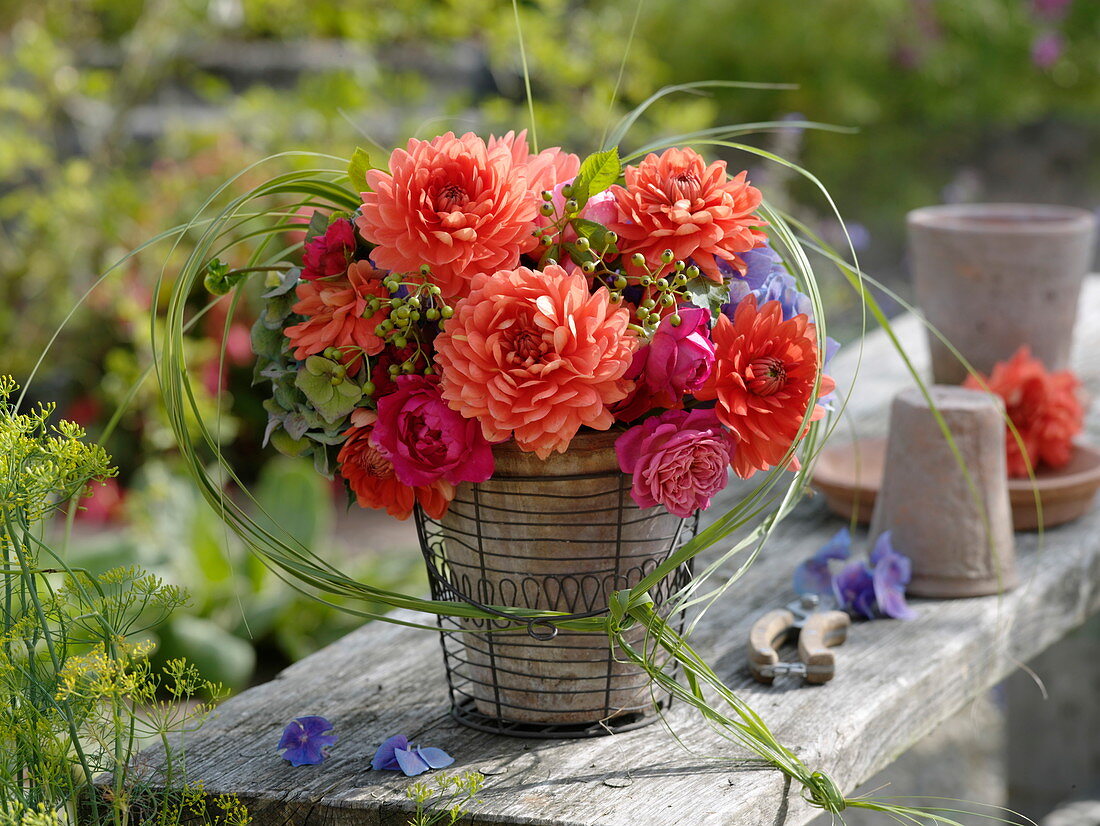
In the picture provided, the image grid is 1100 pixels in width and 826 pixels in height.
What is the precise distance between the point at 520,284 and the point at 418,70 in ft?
15.1

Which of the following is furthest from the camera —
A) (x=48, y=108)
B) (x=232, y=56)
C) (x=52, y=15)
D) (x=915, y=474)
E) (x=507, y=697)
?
(x=232, y=56)

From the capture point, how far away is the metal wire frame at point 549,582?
986 millimetres

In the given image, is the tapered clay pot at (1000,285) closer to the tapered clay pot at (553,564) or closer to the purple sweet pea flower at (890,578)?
the purple sweet pea flower at (890,578)

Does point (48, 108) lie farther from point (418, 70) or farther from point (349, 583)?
point (349, 583)

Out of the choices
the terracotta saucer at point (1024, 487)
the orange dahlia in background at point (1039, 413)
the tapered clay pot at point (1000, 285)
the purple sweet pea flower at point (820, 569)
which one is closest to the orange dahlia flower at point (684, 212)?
the purple sweet pea flower at point (820, 569)

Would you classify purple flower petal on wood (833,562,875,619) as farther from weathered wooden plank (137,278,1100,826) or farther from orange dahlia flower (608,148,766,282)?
orange dahlia flower (608,148,766,282)

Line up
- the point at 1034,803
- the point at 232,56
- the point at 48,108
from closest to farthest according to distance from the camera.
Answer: the point at 1034,803 < the point at 48,108 < the point at 232,56

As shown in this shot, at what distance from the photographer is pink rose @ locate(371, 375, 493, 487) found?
917 millimetres

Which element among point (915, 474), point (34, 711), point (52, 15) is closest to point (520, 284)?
point (34, 711)

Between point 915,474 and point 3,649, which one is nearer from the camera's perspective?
point 3,649

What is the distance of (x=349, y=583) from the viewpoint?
0.96m

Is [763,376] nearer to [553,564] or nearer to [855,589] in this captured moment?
[553,564]

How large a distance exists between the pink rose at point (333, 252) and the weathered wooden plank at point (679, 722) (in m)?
0.44

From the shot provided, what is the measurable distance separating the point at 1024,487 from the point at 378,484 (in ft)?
3.14
